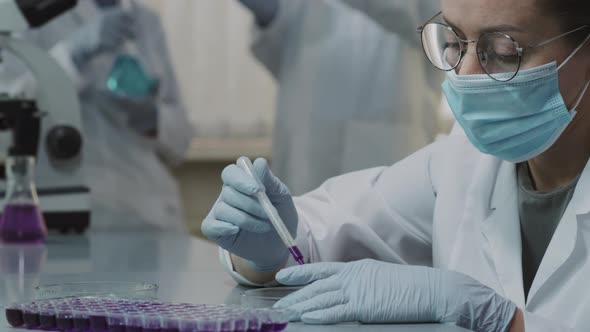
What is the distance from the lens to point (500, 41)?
1.29 metres

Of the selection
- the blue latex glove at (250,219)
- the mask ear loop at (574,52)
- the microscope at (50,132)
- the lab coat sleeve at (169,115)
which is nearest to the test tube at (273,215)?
the blue latex glove at (250,219)

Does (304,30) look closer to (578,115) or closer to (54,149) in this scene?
(54,149)

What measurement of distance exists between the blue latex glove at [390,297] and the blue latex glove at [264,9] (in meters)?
1.95

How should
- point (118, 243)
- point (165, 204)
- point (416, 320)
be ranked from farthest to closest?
point (165, 204) → point (118, 243) → point (416, 320)

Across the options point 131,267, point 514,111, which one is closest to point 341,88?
point 131,267

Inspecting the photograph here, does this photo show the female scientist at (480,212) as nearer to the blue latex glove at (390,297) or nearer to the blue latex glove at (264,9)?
the blue latex glove at (390,297)

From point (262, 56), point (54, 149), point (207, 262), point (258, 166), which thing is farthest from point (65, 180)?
point (258, 166)

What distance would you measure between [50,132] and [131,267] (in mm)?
815

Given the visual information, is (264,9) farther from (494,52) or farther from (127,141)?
(494,52)

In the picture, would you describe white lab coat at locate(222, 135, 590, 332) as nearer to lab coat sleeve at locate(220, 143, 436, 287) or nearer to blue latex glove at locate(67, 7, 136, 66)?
lab coat sleeve at locate(220, 143, 436, 287)

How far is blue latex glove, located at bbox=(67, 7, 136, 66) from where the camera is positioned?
3.11m

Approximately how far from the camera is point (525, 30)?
1290 mm

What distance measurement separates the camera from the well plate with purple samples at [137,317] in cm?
93

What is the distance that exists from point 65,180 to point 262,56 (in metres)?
1.03
